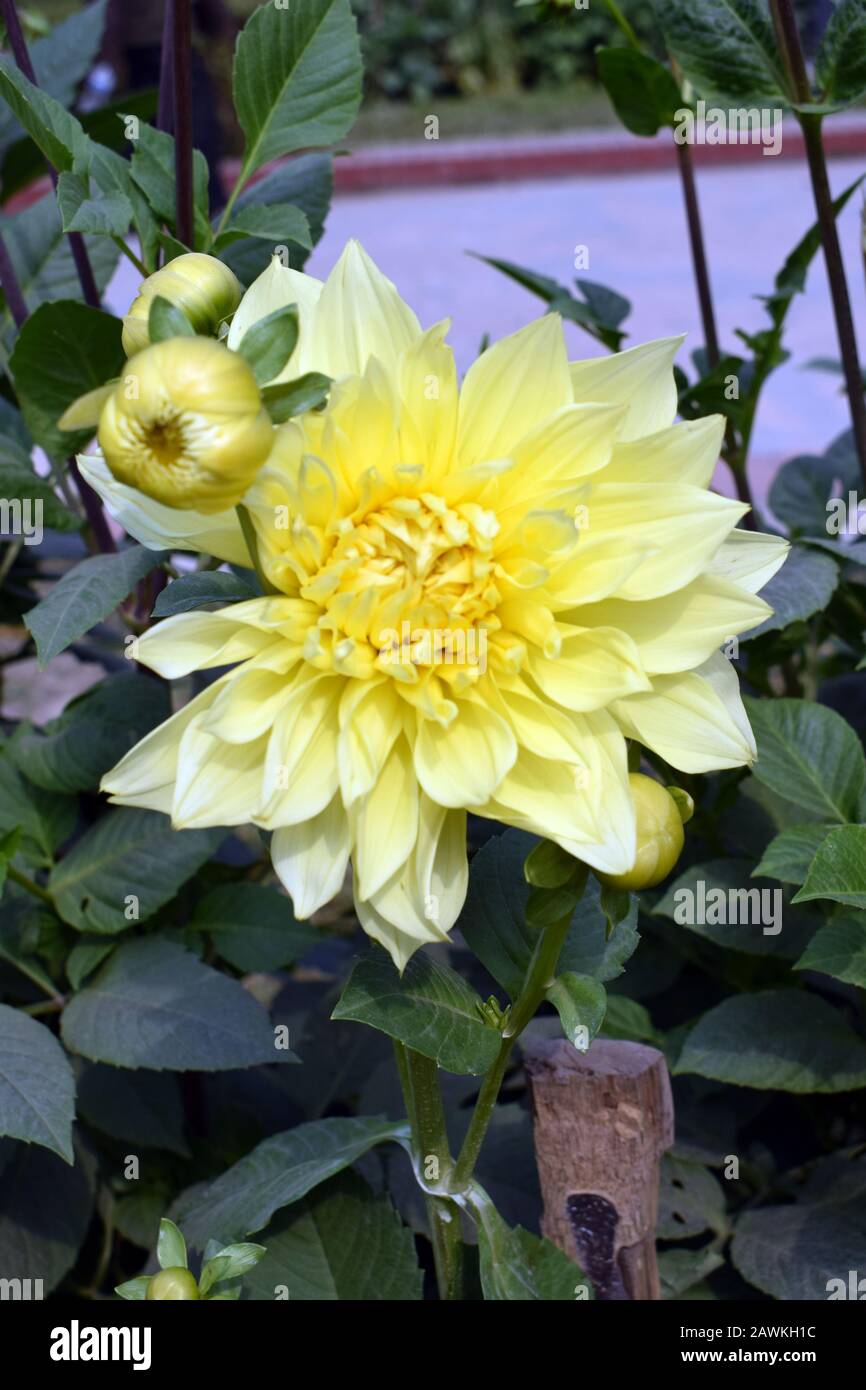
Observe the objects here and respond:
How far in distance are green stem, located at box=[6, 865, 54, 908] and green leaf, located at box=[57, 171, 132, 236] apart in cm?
52

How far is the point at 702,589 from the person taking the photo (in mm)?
754

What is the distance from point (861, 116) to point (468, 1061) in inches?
360

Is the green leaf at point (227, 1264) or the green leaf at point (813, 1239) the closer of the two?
the green leaf at point (227, 1264)

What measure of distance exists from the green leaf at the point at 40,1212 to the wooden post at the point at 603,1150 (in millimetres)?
454

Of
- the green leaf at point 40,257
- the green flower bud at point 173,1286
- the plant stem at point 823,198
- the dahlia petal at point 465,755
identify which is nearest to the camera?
the dahlia petal at point 465,755

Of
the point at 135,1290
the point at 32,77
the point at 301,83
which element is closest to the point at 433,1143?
the point at 135,1290

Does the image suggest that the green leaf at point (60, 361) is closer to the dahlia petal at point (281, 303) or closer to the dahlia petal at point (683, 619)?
the dahlia petal at point (281, 303)

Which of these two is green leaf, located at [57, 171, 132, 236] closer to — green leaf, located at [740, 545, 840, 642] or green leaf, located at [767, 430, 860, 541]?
green leaf, located at [740, 545, 840, 642]

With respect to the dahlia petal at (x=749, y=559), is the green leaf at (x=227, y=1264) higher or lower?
lower

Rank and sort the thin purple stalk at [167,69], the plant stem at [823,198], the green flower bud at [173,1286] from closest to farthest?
the green flower bud at [173,1286] < the thin purple stalk at [167,69] < the plant stem at [823,198]

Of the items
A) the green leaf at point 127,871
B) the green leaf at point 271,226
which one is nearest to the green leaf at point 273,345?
the green leaf at point 271,226

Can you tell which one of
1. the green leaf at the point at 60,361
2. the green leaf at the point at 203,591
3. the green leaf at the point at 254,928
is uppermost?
the green leaf at the point at 60,361

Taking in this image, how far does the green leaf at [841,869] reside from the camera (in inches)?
36.6

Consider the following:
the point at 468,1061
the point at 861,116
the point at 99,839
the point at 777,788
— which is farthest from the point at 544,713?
the point at 861,116
